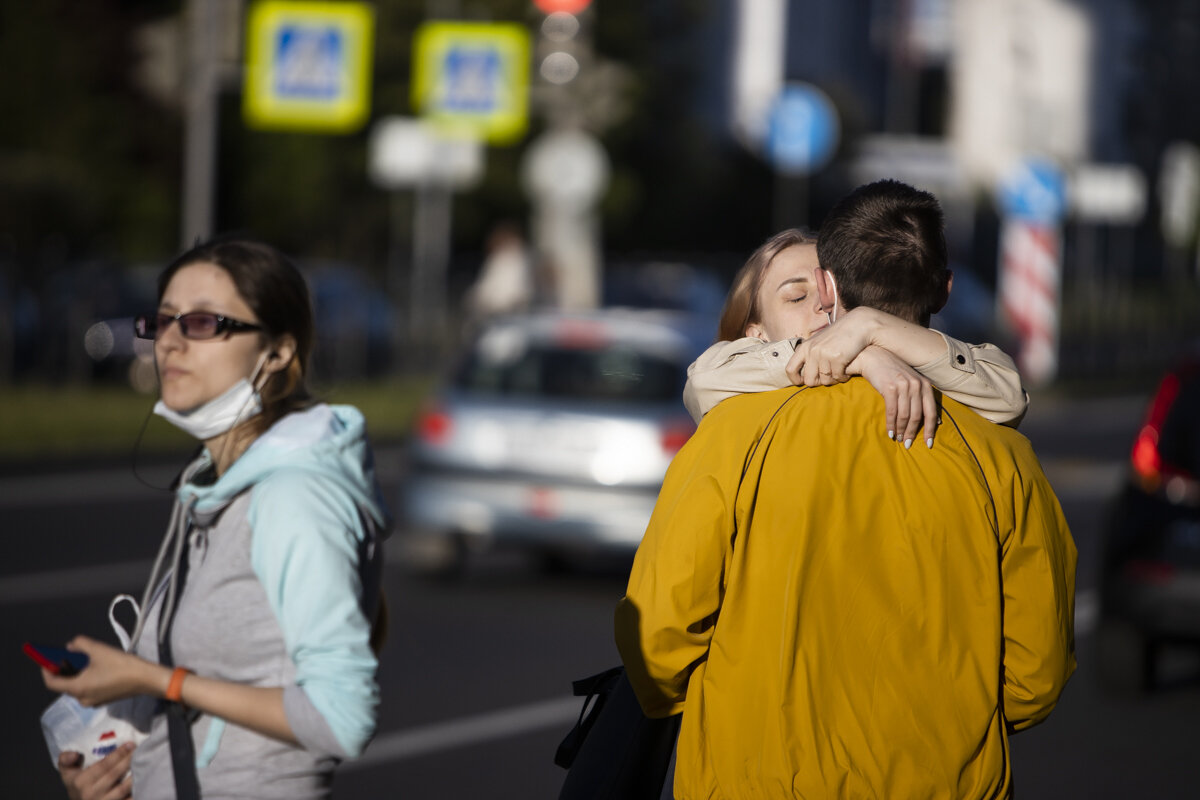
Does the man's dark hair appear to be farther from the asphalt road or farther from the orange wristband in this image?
the asphalt road

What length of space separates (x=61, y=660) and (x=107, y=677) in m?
0.08

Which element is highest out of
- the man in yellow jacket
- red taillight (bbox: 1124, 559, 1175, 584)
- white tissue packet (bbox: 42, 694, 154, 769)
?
the man in yellow jacket

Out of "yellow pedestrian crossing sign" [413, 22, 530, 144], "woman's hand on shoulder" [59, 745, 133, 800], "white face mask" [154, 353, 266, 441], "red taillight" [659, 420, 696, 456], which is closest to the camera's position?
"woman's hand on shoulder" [59, 745, 133, 800]

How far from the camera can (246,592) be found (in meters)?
3.13

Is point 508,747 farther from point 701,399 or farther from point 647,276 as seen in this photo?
point 647,276

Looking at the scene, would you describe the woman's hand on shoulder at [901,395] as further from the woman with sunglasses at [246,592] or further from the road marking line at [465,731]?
the road marking line at [465,731]

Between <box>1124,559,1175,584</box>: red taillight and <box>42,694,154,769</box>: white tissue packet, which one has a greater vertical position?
<box>42,694,154,769</box>: white tissue packet

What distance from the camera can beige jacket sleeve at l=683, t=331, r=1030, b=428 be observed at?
9.25 feet

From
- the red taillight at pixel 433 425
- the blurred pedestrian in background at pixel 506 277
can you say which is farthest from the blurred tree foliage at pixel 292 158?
the red taillight at pixel 433 425

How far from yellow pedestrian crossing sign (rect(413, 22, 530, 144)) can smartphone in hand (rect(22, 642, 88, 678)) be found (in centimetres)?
1972

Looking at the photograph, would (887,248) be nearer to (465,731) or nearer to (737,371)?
(737,371)

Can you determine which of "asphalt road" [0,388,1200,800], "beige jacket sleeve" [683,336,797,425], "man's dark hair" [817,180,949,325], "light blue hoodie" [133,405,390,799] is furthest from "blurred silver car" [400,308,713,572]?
"man's dark hair" [817,180,949,325]

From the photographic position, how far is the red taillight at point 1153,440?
26.6 feet

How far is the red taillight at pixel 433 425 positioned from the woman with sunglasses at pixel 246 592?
24.4 feet
